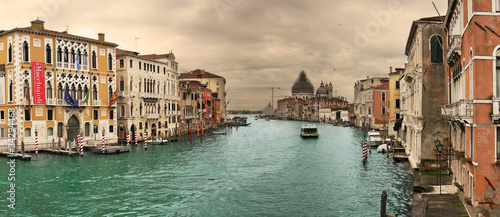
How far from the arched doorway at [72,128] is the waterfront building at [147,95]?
636 cm

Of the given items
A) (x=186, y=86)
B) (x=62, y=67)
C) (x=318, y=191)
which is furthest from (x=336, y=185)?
(x=186, y=86)

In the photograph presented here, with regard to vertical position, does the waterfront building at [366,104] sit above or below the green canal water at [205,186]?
above

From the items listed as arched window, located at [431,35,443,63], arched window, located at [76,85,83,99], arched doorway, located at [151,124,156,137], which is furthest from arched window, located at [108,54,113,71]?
arched window, located at [431,35,443,63]

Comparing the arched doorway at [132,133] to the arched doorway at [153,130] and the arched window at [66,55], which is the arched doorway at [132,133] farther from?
the arched window at [66,55]

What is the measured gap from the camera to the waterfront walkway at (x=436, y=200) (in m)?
10.8

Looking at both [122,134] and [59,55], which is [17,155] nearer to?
[59,55]

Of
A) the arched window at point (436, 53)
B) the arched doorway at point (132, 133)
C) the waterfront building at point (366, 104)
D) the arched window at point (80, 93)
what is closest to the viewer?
the arched window at point (436, 53)

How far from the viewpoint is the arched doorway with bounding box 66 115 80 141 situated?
107 feet

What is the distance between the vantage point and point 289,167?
24.5 m

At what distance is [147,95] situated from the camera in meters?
41.6

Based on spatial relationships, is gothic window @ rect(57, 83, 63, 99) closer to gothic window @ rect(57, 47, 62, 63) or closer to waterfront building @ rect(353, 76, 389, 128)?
gothic window @ rect(57, 47, 62, 63)

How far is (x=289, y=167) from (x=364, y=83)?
56324 millimetres

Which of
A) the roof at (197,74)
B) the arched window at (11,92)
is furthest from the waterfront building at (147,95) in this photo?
the roof at (197,74)

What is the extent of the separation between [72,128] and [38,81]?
4.92m
